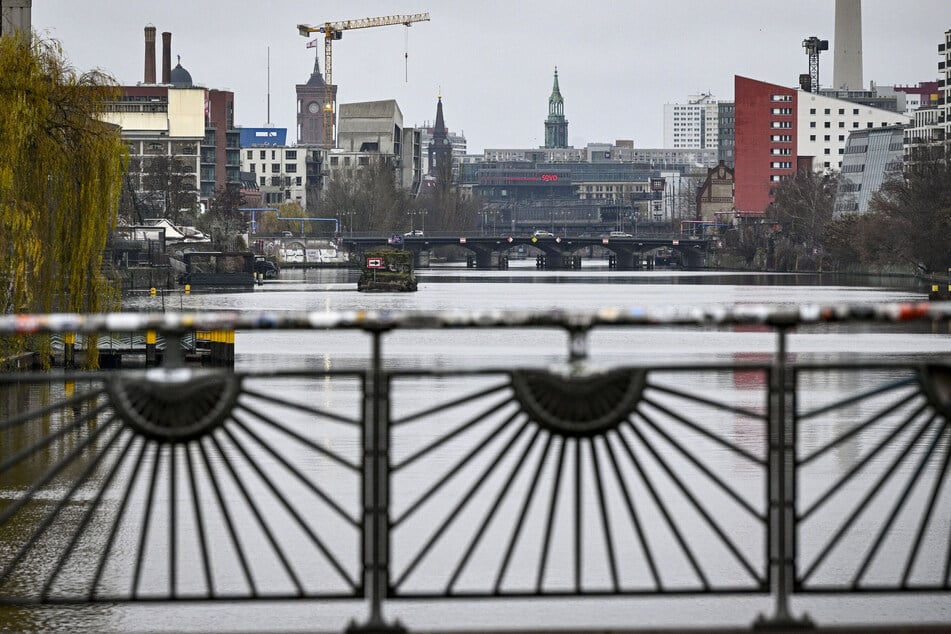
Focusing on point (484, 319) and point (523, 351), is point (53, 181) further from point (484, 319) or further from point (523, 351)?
point (484, 319)

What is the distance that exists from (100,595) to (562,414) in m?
10.1

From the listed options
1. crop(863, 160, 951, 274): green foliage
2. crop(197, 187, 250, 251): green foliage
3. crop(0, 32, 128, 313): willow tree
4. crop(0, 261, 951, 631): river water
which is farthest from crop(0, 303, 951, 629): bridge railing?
crop(197, 187, 250, 251): green foliage

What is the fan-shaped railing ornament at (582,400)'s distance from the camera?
7500mm

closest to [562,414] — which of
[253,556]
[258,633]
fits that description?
[258,633]

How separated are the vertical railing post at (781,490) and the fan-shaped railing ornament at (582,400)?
664mm

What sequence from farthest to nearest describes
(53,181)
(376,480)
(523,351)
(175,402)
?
(523,351), (53,181), (376,480), (175,402)

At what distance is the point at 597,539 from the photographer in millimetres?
20812

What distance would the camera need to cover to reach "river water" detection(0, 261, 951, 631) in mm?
16719

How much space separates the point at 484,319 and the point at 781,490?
5.57 ft

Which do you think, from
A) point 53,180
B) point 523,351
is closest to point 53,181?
point 53,180

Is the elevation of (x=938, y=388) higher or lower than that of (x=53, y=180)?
lower

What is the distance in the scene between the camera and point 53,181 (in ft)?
110

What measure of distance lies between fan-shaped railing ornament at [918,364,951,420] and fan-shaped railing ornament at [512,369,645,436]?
4.43 ft

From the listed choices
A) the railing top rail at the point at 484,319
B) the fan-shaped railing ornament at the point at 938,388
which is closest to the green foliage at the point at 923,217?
the fan-shaped railing ornament at the point at 938,388
